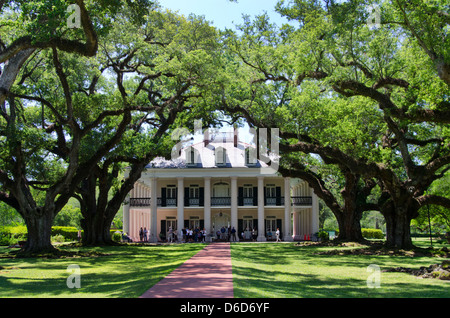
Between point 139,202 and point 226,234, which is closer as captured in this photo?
point 226,234

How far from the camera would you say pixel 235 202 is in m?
41.8

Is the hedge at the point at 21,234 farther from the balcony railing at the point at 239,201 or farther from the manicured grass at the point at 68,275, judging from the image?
the manicured grass at the point at 68,275

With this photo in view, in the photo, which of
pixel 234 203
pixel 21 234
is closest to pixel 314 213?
pixel 234 203

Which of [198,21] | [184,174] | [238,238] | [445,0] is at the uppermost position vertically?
[198,21]

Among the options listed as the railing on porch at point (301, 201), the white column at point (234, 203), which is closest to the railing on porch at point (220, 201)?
the white column at point (234, 203)

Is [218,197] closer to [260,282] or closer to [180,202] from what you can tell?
[180,202]

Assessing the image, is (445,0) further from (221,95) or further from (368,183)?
(368,183)

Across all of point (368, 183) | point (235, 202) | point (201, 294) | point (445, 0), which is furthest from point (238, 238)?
point (201, 294)

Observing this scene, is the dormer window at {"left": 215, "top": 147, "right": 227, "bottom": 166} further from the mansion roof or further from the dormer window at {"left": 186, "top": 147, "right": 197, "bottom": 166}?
the dormer window at {"left": 186, "top": 147, "right": 197, "bottom": 166}

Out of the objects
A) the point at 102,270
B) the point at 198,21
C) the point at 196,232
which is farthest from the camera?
the point at 196,232

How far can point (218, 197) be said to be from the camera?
43938 millimetres

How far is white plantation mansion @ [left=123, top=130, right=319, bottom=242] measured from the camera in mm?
41938

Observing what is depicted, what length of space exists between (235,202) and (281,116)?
19318 millimetres

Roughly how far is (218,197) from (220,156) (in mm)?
3959
